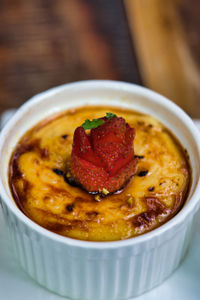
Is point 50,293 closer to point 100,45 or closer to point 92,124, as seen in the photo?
point 92,124

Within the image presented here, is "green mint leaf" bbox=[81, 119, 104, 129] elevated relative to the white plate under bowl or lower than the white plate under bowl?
elevated

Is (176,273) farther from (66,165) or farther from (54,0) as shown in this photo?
(54,0)

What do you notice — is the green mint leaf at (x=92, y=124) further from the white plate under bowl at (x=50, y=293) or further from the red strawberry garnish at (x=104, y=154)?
the white plate under bowl at (x=50, y=293)

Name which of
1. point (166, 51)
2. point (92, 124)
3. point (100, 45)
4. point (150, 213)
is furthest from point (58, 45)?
point (150, 213)

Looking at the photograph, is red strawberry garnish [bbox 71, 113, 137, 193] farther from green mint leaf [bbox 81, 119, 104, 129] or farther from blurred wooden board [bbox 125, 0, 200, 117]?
blurred wooden board [bbox 125, 0, 200, 117]

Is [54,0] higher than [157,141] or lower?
higher

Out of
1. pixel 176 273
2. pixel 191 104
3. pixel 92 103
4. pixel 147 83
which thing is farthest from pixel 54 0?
pixel 176 273

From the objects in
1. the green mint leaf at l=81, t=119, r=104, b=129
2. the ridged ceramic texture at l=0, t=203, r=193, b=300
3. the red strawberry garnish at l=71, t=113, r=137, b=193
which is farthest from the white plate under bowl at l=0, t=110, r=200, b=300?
the green mint leaf at l=81, t=119, r=104, b=129
